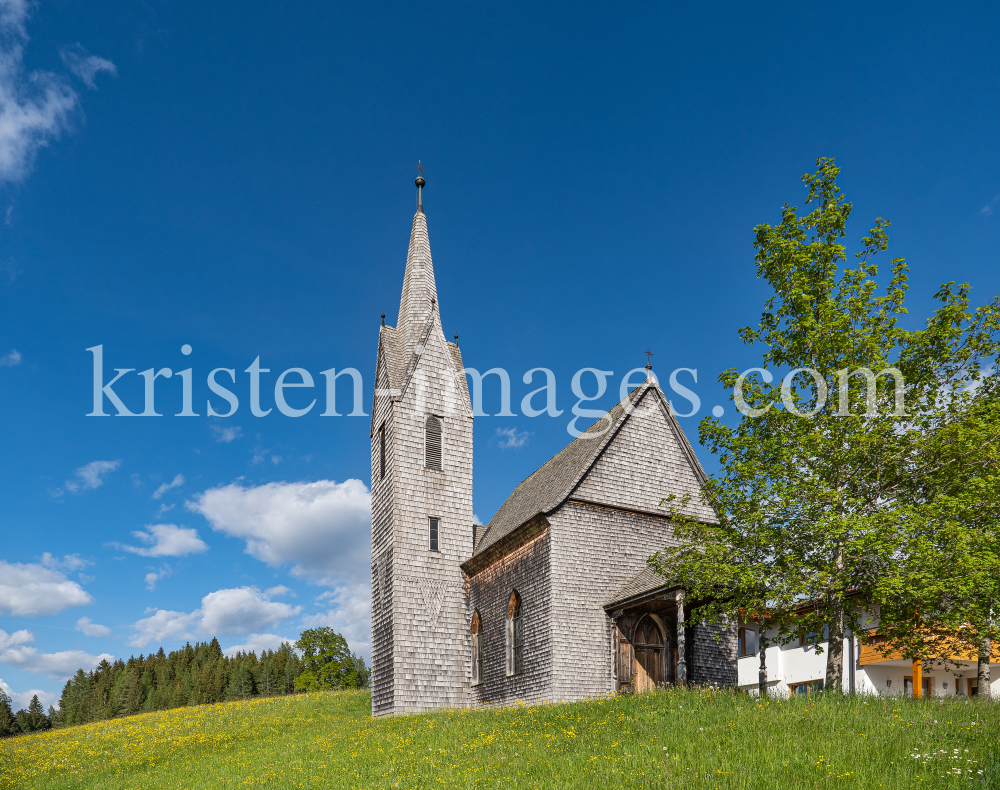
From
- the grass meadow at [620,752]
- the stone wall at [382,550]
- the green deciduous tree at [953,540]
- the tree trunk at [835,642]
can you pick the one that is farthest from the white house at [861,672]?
the stone wall at [382,550]

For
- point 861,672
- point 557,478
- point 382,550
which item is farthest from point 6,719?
point 861,672

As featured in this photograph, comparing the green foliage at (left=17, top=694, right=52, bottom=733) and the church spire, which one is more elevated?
the church spire

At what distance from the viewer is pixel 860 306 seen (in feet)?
48.4

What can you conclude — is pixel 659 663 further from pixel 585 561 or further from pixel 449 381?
pixel 449 381

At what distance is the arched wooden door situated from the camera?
73.7 ft

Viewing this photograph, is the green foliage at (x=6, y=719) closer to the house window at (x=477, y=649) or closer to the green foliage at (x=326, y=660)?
the green foliage at (x=326, y=660)

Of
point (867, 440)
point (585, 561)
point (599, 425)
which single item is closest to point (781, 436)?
point (867, 440)

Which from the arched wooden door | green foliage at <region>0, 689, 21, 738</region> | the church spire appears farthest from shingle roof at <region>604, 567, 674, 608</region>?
green foliage at <region>0, 689, 21, 738</region>

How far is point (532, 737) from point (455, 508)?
46.5 feet

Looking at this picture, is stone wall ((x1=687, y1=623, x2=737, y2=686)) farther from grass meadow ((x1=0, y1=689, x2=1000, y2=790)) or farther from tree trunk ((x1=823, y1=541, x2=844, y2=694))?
tree trunk ((x1=823, y1=541, x2=844, y2=694))

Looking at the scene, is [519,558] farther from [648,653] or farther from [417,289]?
[417,289]

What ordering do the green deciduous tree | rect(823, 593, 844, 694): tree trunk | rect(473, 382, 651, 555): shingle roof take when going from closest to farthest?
the green deciduous tree
rect(823, 593, 844, 694): tree trunk
rect(473, 382, 651, 555): shingle roof

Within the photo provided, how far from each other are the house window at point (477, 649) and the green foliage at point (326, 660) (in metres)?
56.0

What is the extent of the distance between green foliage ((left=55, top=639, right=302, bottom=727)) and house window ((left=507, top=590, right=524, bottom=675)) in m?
64.9
